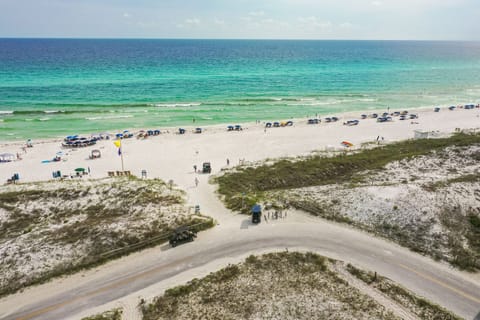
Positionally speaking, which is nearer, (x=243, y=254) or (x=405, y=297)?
(x=405, y=297)

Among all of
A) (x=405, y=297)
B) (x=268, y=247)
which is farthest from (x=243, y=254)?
(x=405, y=297)

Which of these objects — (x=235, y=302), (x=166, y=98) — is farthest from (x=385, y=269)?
(x=166, y=98)

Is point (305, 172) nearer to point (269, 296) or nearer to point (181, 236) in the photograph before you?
point (181, 236)

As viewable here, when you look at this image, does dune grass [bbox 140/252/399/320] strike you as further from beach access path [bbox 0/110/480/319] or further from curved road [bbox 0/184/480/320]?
curved road [bbox 0/184/480/320]

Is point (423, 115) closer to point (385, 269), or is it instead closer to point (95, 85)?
point (385, 269)

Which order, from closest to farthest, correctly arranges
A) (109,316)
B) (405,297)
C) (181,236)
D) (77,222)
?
(109,316)
(405,297)
(181,236)
(77,222)

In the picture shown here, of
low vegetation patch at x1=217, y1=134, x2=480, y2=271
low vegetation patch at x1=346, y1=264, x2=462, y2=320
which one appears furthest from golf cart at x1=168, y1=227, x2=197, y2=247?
low vegetation patch at x1=346, y1=264, x2=462, y2=320
